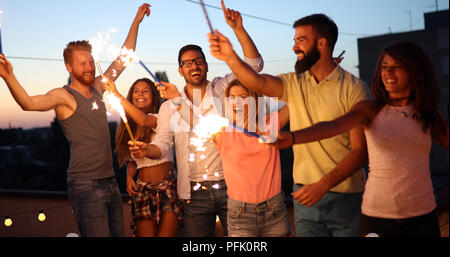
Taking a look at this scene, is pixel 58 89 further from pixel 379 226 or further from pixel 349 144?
pixel 379 226

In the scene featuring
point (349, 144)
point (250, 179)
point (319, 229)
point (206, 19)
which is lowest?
point (319, 229)

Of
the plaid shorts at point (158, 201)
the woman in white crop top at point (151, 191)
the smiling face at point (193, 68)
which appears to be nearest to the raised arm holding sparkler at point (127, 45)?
the woman in white crop top at point (151, 191)

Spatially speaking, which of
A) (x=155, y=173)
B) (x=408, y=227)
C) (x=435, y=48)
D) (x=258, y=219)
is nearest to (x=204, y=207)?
(x=155, y=173)

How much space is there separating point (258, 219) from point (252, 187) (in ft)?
0.69

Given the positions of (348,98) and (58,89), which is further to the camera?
(58,89)

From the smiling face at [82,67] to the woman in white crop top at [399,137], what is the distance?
214cm

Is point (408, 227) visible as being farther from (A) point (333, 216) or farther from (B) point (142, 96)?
(B) point (142, 96)

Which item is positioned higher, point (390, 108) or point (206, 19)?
point (206, 19)

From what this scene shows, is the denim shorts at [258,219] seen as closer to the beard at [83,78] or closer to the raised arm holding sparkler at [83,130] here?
the raised arm holding sparkler at [83,130]

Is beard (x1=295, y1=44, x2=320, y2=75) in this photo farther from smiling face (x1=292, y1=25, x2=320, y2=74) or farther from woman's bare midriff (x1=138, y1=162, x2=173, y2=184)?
woman's bare midriff (x1=138, y1=162, x2=173, y2=184)

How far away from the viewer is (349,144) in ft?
9.43

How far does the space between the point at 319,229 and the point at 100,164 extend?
1777 millimetres
